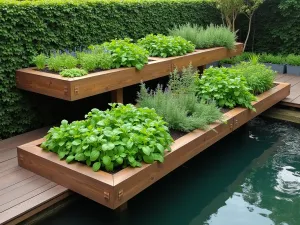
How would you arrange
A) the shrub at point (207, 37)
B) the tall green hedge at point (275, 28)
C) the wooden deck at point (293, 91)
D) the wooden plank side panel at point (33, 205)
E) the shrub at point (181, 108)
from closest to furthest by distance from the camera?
the wooden plank side panel at point (33, 205) < the shrub at point (181, 108) < the wooden deck at point (293, 91) < the shrub at point (207, 37) < the tall green hedge at point (275, 28)

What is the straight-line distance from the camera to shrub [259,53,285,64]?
29.4 feet

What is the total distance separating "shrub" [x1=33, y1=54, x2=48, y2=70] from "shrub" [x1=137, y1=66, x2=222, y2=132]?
53.8 inches

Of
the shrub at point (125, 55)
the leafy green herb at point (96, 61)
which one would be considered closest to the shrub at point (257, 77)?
the shrub at point (125, 55)

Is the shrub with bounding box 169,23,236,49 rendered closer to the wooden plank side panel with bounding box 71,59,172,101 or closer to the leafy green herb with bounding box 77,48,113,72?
the wooden plank side panel with bounding box 71,59,172,101

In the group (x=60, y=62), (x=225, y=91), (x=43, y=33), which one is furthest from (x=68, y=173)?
(x=225, y=91)

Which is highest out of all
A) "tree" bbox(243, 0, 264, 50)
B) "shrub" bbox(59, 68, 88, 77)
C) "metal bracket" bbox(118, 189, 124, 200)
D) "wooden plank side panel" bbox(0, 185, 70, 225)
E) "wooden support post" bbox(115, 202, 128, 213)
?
"tree" bbox(243, 0, 264, 50)

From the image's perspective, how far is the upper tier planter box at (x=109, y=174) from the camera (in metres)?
3.13

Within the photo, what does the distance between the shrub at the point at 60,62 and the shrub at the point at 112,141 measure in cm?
131

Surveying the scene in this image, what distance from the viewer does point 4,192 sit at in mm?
3441

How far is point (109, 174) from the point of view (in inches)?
127

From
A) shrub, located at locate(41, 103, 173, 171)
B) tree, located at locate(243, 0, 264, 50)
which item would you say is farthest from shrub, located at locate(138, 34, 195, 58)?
tree, located at locate(243, 0, 264, 50)

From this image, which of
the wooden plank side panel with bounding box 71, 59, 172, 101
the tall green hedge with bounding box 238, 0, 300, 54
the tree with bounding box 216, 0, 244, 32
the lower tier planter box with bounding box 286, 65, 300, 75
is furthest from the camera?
the tall green hedge with bounding box 238, 0, 300, 54

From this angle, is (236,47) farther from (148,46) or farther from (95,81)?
(95,81)

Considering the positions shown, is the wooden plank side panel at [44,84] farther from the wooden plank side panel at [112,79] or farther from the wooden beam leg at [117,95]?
the wooden beam leg at [117,95]
